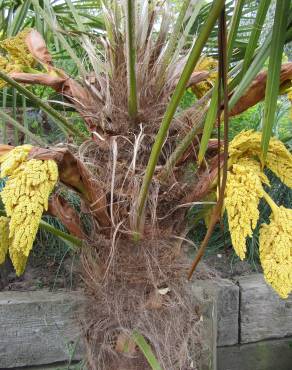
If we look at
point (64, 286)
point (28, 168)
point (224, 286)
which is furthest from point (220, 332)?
point (28, 168)

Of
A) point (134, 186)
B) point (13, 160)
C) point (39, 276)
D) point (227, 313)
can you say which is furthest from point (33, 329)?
point (13, 160)

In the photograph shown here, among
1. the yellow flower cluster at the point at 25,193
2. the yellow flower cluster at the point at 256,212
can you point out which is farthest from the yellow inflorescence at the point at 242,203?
the yellow flower cluster at the point at 25,193

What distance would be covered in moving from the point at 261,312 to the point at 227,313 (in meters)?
0.15

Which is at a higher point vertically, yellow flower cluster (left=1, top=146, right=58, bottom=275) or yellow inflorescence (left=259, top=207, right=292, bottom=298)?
yellow flower cluster (left=1, top=146, right=58, bottom=275)

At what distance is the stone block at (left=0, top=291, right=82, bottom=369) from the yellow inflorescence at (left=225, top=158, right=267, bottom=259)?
952mm

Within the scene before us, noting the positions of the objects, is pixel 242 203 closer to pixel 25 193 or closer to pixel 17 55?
pixel 25 193

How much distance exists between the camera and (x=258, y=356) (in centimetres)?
183

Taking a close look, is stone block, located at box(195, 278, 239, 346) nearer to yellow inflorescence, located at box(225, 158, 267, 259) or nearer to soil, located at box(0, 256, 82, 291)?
soil, located at box(0, 256, 82, 291)

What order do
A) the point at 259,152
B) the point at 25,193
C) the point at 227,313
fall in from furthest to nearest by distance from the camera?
1. the point at 227,313
2. the point at 259,152
3. the point at 25,193

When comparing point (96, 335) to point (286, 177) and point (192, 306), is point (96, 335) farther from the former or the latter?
point (286, 177)

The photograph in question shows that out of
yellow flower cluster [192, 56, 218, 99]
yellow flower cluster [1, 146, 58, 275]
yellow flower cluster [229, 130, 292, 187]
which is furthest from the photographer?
yellow flower cluster [192, 56, 218, 99]

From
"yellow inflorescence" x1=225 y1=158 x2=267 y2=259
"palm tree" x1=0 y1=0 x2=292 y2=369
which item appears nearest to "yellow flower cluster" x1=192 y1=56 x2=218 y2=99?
"palm tree" x1=0 y1=0 x2=292 y2=369

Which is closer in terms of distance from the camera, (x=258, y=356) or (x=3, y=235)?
(x=3, y=235)

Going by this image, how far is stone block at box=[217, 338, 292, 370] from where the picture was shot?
1.78 metres
